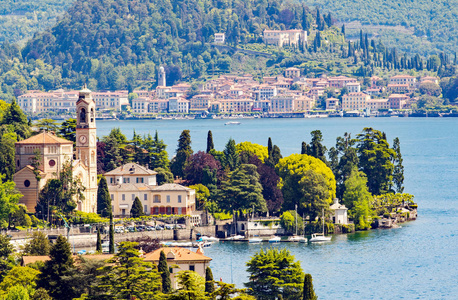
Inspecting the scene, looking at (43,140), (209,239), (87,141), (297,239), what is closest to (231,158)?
(87,141)

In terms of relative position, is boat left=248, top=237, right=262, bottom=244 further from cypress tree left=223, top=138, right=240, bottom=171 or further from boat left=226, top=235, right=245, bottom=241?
cypress tree left=223, top=138, right=240, bottom=171

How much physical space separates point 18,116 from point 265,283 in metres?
37.7

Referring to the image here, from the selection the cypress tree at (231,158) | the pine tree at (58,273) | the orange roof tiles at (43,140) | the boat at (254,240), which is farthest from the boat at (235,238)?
the pine tree at (58,273)

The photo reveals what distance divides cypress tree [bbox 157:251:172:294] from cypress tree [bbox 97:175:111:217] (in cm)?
2515

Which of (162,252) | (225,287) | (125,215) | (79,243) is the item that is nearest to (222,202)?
(125,215)

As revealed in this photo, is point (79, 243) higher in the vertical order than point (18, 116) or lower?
lower

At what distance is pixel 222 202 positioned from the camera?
70938mm

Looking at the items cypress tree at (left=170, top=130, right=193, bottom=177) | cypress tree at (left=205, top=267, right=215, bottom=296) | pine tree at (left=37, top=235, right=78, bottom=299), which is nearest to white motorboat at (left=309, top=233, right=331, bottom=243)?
cypress tree at (left=170, top=130, right=193, bottom=177)

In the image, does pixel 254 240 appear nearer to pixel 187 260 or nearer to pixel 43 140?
pixel 43 140

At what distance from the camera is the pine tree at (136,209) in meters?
69.5

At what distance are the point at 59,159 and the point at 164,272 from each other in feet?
85.0

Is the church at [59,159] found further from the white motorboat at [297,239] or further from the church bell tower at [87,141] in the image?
the white motorboat at [297,239]

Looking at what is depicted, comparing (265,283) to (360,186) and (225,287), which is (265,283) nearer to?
(225,287)

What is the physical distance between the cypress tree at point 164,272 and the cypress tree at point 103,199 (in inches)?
990
